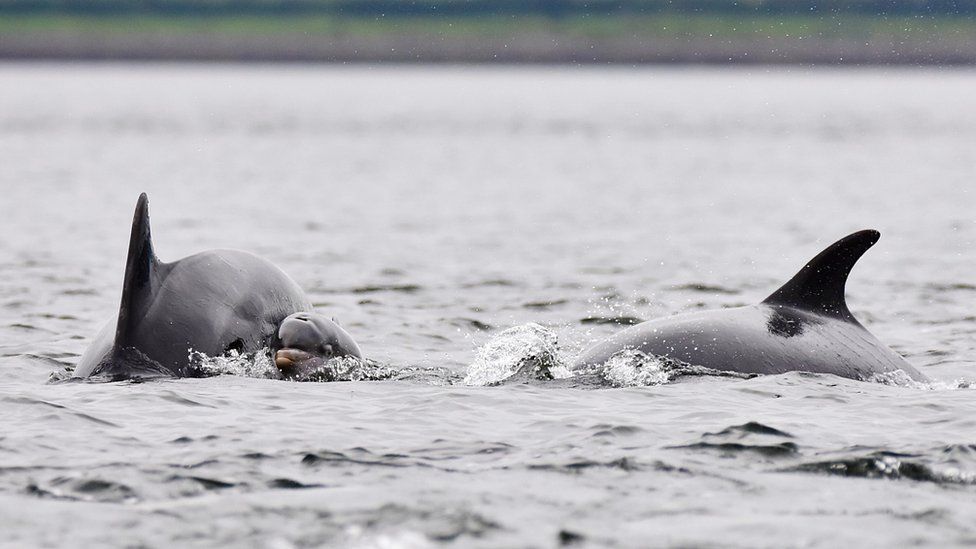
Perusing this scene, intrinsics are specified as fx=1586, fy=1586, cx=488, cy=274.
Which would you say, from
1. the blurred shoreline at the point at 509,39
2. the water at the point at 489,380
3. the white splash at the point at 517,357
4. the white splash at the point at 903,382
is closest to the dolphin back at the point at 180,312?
the water at the point at 489,380

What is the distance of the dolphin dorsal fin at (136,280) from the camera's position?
11.0 metres

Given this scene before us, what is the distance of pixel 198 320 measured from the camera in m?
11.4

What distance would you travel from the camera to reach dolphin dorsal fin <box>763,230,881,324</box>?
1138 cm

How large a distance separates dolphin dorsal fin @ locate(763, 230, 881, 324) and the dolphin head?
3.32 metres

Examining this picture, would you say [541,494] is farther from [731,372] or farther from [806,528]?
[731,372]

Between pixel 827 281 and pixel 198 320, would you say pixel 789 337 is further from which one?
pixel 198 320

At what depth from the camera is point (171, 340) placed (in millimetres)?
A: 11320

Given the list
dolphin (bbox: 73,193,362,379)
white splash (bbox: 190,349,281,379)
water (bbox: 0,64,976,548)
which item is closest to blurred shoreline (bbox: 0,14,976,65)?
water (bbox: 0,64,976,548)

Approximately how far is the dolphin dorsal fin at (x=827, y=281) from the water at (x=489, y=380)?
2.34 ft

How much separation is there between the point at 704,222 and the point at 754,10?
116 m

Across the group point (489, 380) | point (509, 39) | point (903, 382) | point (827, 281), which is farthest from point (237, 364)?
point (509, 39)

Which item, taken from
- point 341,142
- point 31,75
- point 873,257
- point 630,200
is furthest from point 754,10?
point 873,257

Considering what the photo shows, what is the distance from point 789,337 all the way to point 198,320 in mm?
4312

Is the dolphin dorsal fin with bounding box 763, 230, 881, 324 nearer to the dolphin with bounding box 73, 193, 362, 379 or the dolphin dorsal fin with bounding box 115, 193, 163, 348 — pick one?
the dolphin with bounding box 73, 193, 362, 379
